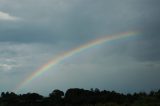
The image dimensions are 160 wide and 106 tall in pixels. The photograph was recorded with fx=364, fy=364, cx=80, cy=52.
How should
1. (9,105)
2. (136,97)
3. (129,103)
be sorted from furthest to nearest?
1. (9,105)
2. (136,97)
3. (129,103)

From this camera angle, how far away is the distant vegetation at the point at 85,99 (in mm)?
57287

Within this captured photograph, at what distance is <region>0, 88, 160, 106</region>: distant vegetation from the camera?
Result: 57.3 metres

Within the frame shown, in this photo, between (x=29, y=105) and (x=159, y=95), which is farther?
(x=29, y=105)

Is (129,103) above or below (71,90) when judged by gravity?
below

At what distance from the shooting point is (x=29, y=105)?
6606 cm

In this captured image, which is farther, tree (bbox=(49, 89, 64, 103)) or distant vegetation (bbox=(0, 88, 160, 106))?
tree (bbox=(49, 89, 64, 103))

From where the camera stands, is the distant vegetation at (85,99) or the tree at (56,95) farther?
the tree at (56,95)

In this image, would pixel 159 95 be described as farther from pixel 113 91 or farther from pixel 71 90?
pixel 71 90

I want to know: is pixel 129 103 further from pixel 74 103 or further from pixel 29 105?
pixel 29 105

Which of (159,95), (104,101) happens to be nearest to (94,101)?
(104,101)

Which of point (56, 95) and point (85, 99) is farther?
point (56, 95)

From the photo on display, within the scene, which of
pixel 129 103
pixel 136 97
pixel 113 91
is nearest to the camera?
pixel 129 103

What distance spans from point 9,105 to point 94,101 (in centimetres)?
1602

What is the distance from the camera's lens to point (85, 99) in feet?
213
